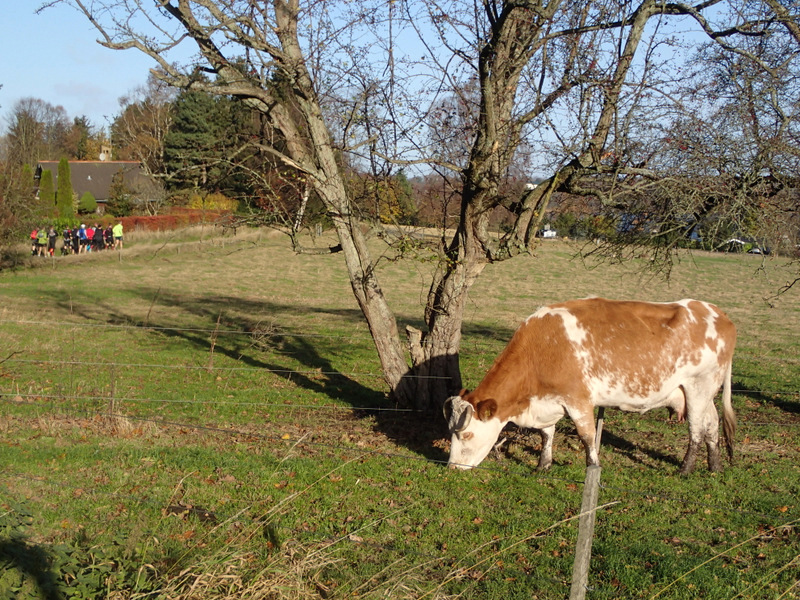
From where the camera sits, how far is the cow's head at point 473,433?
854 centimetres

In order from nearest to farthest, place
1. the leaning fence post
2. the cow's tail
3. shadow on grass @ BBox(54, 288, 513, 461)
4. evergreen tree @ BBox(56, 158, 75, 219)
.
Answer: the leaning fence post
the cow's tail
shadow on grass @ BBox(54, 288, 513, 461)
evergreen tree @ BBox(56, 158, 75, 219)

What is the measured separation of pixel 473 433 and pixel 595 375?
153 centimetres

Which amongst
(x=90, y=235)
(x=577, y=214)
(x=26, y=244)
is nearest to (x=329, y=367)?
(x=577, y=214)

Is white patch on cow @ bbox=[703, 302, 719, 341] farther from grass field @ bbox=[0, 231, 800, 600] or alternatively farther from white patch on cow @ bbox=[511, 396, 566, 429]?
white patch on cow @ bbox=[511, 396, 566, 429]

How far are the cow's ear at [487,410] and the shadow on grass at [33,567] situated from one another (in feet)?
16.6

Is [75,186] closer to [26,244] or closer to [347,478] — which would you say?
[26,244]

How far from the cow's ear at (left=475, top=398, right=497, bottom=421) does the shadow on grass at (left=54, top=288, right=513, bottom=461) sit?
1029mm

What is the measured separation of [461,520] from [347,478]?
1.56 m

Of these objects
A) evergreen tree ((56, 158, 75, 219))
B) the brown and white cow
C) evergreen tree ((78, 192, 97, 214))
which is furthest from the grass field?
evergreen tree ((78, 192, 97, 214))

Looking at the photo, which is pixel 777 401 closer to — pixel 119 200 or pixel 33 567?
pixel 33 567

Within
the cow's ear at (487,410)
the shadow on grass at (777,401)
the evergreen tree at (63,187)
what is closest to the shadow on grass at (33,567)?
the cow's ear at (487,410)

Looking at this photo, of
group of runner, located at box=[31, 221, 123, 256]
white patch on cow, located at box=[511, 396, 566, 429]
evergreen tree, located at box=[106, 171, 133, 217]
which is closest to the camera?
white patch on cow, located at box=[511, 396, 566, 429]

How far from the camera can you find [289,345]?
18656 mm

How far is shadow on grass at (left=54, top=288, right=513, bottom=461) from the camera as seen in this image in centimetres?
1107
